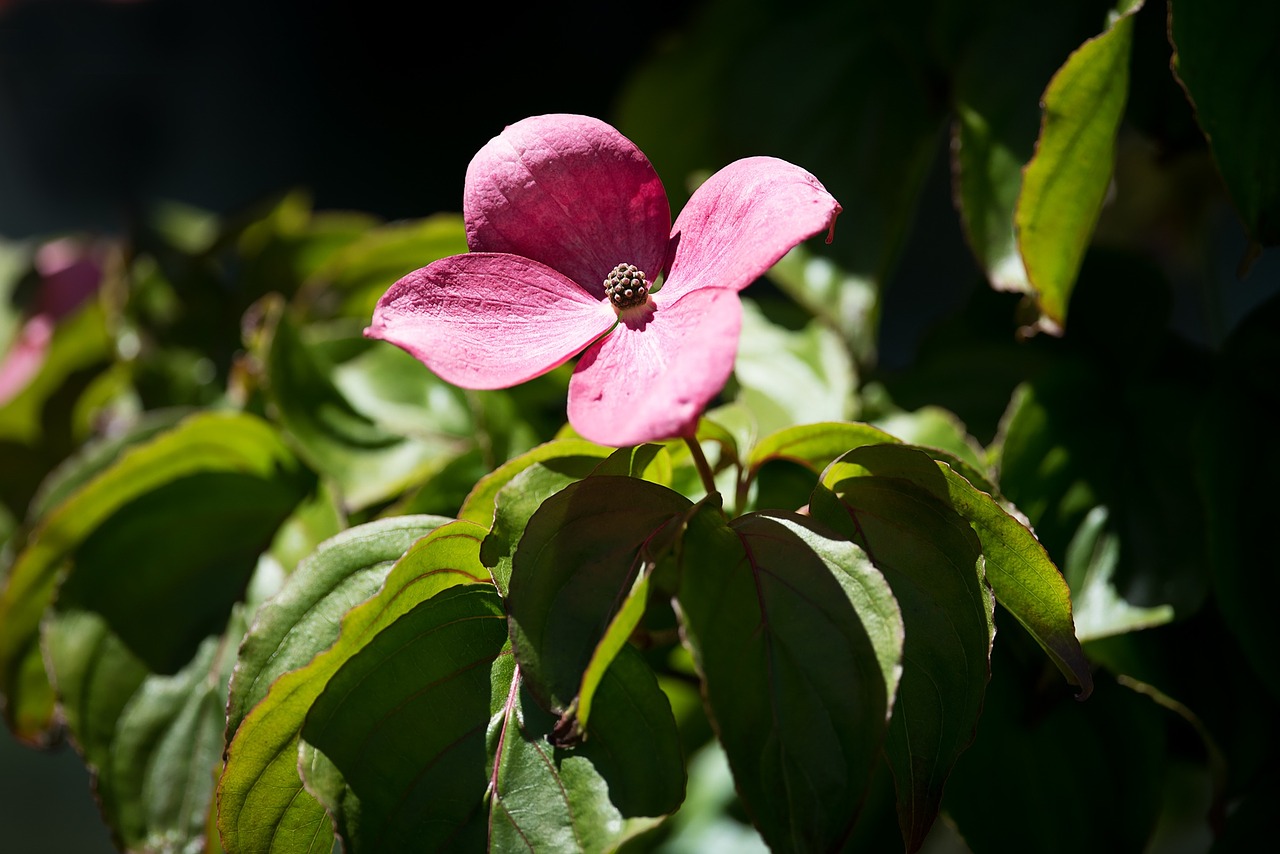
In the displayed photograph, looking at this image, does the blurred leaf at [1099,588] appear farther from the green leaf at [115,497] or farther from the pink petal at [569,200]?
the green leaf at [115,497]

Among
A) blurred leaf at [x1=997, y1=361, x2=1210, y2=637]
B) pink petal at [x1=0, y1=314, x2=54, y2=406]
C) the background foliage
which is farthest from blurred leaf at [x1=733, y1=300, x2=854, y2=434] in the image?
pink petal at [x1=0, y1=314, x2=54, y2=406]

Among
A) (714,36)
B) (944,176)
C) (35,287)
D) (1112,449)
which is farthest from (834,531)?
(35,287)

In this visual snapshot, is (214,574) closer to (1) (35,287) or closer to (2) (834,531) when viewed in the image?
(2) (834,531)

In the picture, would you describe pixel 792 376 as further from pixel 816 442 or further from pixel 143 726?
pixel 143 726

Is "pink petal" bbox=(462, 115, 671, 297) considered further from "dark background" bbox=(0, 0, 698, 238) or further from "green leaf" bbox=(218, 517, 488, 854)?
"dark background" bbox=(0, 0, 698, 238)

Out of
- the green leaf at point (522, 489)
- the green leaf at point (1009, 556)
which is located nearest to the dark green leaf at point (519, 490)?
the green leaf at point (522, 489)

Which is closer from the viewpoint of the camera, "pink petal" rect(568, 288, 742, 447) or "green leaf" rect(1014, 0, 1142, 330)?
"pink petal" rect(568, 288, 742, 447)

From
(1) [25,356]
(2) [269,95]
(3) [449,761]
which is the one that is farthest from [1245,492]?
(2) [269,95]
